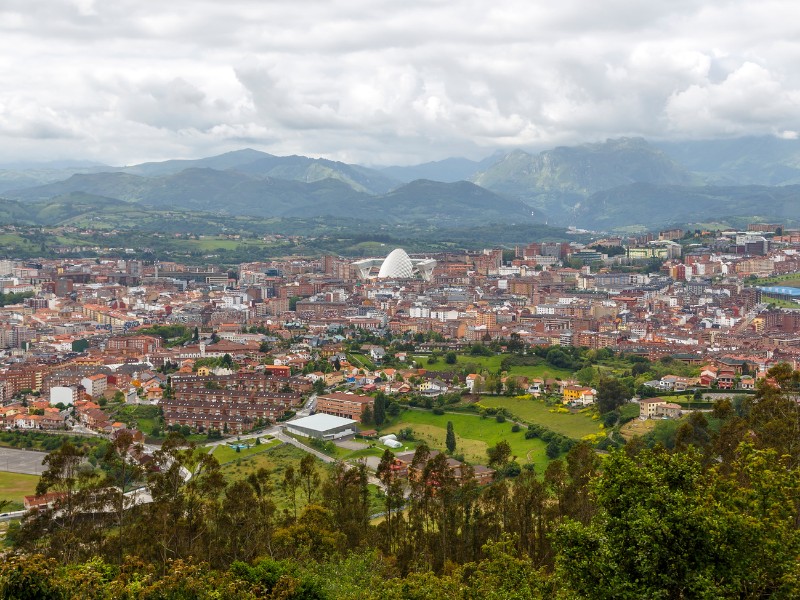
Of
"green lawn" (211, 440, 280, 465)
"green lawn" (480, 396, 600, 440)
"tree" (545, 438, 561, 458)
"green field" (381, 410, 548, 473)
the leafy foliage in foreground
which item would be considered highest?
the leafy foliage in foreground

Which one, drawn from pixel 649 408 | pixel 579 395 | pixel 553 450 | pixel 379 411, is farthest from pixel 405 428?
pixel 649 408

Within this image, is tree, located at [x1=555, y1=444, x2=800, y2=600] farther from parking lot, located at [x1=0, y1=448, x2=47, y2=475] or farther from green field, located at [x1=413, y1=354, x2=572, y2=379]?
green field, located at [x1=413, y1=354, x2=572, y2=379]

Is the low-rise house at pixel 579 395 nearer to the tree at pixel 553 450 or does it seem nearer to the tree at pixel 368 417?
the tree at pixel 553 450

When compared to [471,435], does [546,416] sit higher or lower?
higher

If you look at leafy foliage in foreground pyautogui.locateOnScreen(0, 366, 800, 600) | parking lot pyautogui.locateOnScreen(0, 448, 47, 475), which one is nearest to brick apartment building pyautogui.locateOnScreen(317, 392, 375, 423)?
parking lot pyautogui.locateOnScreen(0, 448, 47, 475)

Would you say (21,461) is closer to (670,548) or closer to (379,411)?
(379,411)
